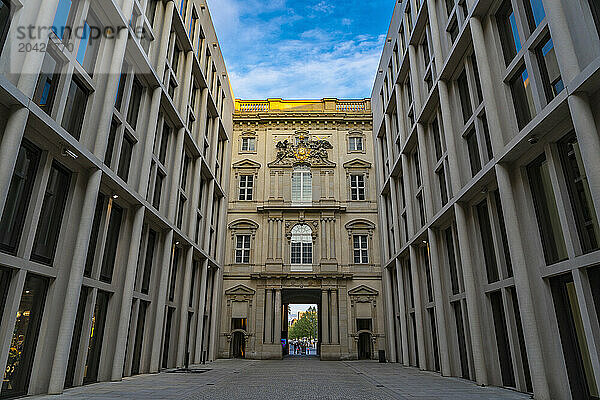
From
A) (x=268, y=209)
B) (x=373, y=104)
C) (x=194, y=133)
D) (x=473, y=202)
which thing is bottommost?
(x=473, y=202)

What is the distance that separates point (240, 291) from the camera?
1237 inches

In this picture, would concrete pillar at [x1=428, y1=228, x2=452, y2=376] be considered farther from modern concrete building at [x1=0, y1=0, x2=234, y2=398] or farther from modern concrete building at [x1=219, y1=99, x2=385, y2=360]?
modern concrete building at [x1=219, y1=99, x2=385, y2=360]

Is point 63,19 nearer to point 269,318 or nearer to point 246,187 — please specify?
point 246,187

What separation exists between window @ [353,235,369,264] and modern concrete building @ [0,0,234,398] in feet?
44.6

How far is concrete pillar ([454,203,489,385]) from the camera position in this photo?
546 inches

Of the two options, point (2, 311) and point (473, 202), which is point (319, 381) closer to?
point (473, 202)

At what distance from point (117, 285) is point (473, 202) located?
46.7 ft

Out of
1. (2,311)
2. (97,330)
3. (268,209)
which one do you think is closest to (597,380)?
(2,311)

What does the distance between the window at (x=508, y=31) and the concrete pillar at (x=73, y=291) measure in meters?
14.1

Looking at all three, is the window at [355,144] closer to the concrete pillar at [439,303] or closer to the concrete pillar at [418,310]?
the concrete pillar at [418,310]

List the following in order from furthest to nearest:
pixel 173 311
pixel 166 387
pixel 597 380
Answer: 1. pixel 173 311
2. pixel 166 387
3. pixel 597 380

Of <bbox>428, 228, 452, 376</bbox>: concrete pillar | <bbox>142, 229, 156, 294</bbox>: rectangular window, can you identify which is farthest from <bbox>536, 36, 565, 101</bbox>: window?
<bbox>142, 229, 156, 294</bbox>: rectangular window

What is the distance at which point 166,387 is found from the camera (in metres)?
12.5

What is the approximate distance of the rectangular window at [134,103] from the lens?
17156 mm
